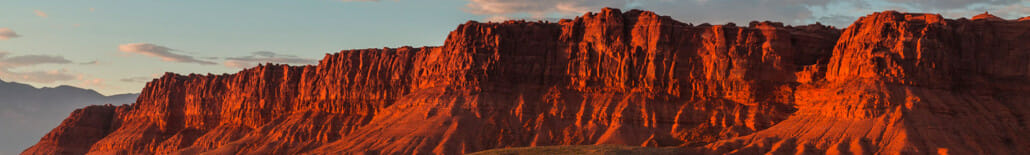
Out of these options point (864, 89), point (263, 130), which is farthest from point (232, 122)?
point (864, 89)

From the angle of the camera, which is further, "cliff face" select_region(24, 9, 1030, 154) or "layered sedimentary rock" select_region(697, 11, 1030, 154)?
"cliff face" select_region(24, 9, 1030, 154)

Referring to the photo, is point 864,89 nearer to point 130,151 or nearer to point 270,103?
point 270,103

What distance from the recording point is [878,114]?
8619 centimetres

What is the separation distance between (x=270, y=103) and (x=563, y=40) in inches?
1979

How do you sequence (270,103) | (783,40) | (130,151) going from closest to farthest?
(783,40) → (270,103) → (130,151)

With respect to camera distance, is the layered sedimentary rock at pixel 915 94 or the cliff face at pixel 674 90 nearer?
the layered sedimentary rock at pixel 915 94

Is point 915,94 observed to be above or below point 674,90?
above

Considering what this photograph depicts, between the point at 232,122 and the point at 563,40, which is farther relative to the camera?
the point at 232,122

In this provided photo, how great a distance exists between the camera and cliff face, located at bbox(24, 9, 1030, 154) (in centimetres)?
8688

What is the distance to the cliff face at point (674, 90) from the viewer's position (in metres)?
→ 86.9

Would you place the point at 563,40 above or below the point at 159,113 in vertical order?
above

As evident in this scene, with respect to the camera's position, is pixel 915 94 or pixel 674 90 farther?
pixel 674 90

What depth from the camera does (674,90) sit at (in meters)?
103

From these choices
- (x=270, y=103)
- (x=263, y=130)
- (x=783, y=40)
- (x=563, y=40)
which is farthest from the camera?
(x=270, y=103)
